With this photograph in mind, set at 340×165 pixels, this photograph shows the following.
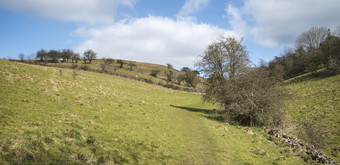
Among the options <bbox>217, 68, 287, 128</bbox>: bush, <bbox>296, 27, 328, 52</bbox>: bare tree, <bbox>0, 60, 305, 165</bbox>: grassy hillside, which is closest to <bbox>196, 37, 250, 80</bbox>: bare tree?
<bbox>217, 68, 287, 128</bbox>: bush

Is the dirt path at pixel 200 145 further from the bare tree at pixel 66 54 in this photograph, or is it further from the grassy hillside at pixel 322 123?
the bare tree at pixel 66 54

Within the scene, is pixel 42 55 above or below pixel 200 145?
above

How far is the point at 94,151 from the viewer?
831 cm

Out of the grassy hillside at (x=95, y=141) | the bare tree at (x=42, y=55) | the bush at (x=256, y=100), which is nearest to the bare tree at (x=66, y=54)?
the bare tree at (x=42, y=55)

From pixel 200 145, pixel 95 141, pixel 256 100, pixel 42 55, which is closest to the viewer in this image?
pixel 95 141

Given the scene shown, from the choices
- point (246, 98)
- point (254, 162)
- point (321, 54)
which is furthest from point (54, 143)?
point (321, 54)

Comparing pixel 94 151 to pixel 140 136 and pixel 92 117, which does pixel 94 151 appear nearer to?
pixel 140 136

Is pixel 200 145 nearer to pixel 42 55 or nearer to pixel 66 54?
pixel 42 55

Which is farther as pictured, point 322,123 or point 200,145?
point 322,123

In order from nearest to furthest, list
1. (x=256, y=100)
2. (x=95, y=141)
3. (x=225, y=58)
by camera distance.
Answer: (x=95, y=141) < (x=256, y=100) < (x=225, y=58)

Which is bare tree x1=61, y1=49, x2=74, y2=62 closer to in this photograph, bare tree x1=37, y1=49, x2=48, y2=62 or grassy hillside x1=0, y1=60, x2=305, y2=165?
bare tree x1=37, y1=49, x2=48, y2=62

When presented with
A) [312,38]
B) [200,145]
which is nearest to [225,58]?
[200,145]

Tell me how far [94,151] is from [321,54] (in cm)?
7185

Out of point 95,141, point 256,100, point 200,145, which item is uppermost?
point 256,100
